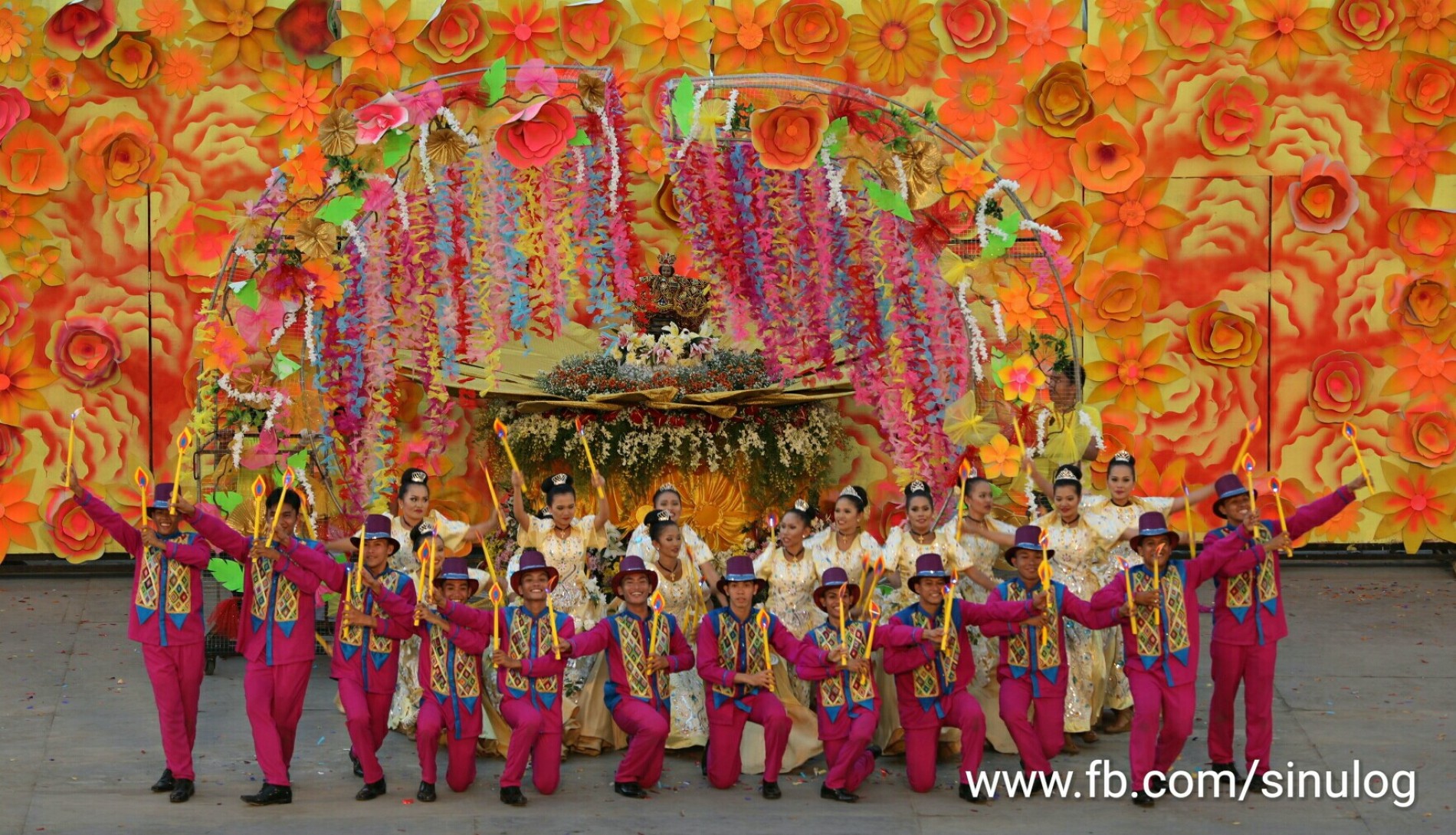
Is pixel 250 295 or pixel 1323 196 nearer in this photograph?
pixel 250 295

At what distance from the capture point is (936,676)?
7895mm

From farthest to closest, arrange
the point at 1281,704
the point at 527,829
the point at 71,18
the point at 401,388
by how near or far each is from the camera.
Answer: the point at 71,18, the point at 401,388, the point at 1281,704, the point at 527,829

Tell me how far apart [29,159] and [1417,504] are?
337 inches

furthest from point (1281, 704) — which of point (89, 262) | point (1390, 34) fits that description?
point (89, 262)

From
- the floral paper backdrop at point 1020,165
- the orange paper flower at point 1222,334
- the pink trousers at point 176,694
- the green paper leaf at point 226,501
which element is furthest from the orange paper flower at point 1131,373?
the pink trousers at point 176,694

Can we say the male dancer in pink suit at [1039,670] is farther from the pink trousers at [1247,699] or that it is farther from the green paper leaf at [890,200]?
the green paper leaf at [890,200]

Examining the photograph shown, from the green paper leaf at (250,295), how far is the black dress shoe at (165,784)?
253 centimetres

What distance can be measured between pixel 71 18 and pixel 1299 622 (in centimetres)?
792

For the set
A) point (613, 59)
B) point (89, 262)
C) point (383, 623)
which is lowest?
point (383, 623)

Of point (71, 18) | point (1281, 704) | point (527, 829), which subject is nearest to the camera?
point (527, 829)

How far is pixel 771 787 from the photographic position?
790cm

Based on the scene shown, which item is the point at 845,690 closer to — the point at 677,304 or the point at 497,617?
the point at 497,617

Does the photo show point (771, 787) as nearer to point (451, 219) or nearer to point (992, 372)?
point (992, 372)

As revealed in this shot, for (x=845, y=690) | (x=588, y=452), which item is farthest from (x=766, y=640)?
(x=588, y=452)
